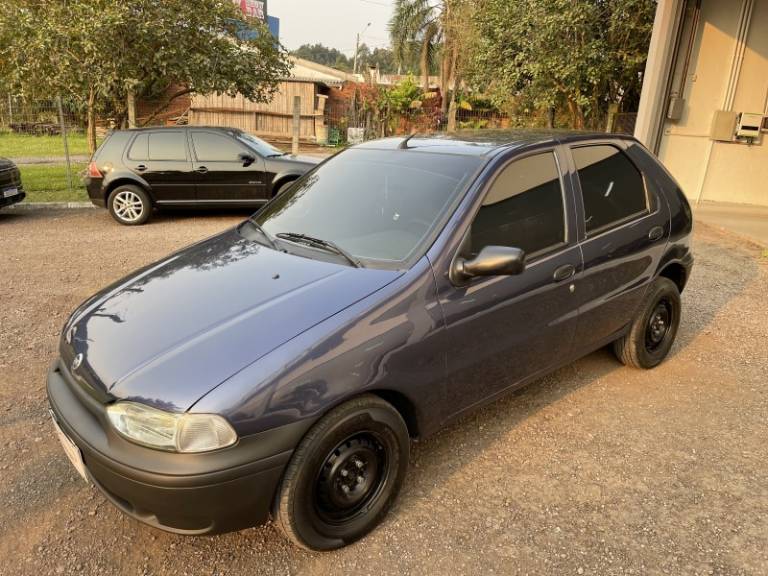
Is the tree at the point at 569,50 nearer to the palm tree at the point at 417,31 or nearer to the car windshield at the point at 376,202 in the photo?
the car windshield at the point at 376,202

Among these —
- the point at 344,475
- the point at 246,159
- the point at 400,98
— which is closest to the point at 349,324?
the point at 344,475

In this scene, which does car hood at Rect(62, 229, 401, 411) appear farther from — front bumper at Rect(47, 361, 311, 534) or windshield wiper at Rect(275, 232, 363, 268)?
front bumper at Rect(47, 361, 311, 534)

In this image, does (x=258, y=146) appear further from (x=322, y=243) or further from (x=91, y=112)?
(x=322, y=243)

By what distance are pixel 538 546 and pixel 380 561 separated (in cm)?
70

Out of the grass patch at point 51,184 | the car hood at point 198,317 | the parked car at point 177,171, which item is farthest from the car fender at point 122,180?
the car hood at point 198,317

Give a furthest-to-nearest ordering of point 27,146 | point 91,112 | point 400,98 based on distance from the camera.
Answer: point 400,98 → point 27,146 → point 91,112

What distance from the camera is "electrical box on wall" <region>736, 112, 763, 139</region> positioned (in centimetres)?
1048

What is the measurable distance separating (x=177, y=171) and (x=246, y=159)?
110cm

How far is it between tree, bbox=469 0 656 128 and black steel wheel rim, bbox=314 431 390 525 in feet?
37.6

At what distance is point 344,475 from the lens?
7.95 ft

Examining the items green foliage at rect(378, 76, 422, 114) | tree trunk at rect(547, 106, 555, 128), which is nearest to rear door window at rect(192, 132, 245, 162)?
tree trunk at rect(547, 106, 555, 128)

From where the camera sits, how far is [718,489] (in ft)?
9.64

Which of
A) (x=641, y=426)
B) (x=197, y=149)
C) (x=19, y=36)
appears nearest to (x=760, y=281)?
(x=641, y=426)

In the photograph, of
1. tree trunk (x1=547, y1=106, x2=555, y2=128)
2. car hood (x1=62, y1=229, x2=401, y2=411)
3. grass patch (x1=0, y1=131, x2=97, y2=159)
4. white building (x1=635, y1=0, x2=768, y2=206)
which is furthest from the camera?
grass patch (x1=0, y1=131, x2=97, y2=159)
